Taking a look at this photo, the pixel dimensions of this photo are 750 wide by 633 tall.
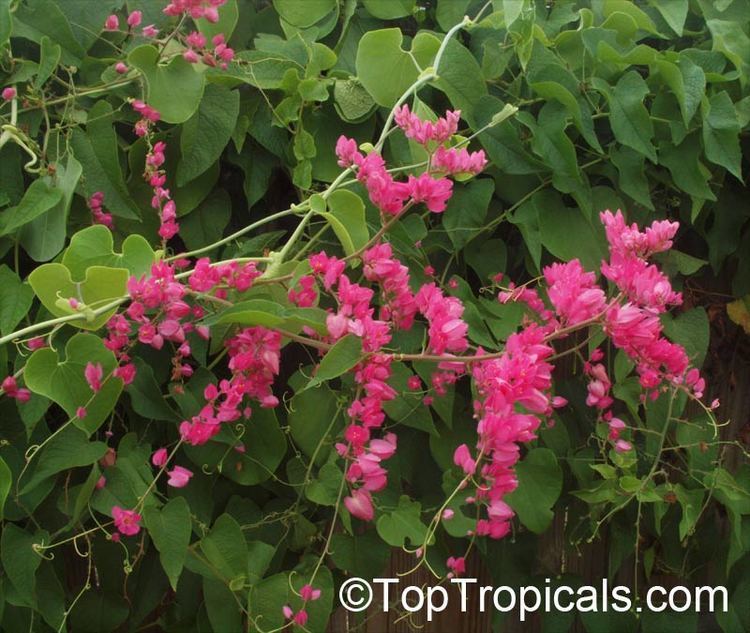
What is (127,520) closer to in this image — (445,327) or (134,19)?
(445,327)

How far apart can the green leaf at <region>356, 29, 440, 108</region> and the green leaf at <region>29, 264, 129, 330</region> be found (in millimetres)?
440

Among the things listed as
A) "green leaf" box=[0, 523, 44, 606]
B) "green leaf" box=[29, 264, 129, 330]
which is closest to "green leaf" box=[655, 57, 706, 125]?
"green leaf" box=[29, 264, 129, 330]

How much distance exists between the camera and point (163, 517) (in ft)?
3.91

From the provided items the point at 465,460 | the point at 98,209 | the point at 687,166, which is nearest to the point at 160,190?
the point at 98,209

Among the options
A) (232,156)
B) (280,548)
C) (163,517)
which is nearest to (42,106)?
(232,156)

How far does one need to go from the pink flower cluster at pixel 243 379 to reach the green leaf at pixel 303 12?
47 centimetres

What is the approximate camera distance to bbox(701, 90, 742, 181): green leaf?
4.45 feet

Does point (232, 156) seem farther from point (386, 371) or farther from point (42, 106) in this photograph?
point (386, 371)

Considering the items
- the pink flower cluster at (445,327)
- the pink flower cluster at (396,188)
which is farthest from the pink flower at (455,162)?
the pink flower cluster at (445,327)

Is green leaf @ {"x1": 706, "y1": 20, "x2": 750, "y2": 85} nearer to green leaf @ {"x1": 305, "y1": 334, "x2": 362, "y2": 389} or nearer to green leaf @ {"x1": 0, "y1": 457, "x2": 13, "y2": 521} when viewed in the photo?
green leaf @ {"x1": 305, "y1": 334, "x2": 362, "y2": 389}

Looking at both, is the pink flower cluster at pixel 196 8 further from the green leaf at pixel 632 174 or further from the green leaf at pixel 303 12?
the green leaf at pixel 632 174

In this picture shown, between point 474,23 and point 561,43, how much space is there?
139mm

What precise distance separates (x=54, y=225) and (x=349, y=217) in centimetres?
37

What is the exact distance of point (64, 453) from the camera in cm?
119
